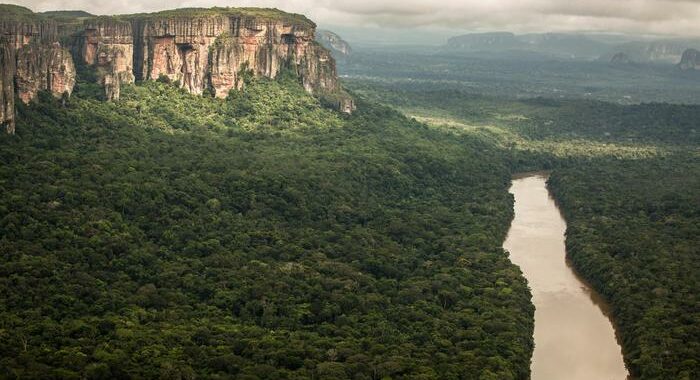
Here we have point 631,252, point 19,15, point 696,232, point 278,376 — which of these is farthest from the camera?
point 19,15

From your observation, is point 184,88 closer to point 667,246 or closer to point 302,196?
point 302,196

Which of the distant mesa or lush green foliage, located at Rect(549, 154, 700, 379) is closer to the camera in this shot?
lush green foliage, located at Rect(549, 154, 700, 379)

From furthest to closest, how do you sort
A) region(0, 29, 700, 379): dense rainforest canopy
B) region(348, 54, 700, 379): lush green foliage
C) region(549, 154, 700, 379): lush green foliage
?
1. region(348, 54, 700, 379): lush green foliage
2. region(549, 154, 700, 379): lush green foliage
3. region(0, 29, 700, 379): dense rainforest canopy

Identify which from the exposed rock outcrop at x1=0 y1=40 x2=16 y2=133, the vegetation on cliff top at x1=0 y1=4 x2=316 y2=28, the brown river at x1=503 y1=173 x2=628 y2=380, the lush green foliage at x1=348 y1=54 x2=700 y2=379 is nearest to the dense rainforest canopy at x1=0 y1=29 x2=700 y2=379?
the lush green foliage at x1=348 y1=54 x2=700 y2=379

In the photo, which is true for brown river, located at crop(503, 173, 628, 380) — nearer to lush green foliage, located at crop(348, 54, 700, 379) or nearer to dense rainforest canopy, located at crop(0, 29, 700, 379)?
lush green foliage, located at crop(348, 54, 700, 379)

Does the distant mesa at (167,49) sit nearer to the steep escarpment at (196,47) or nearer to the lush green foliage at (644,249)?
the steep escarpment at (196,47)

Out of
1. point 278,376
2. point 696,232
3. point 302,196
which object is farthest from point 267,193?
point 696,232

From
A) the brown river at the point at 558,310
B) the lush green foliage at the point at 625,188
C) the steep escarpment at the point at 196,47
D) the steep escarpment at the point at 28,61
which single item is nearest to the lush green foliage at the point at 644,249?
the lush green foliage at the point at 625,188
